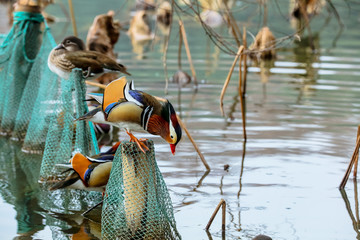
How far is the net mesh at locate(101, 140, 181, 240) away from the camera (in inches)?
170

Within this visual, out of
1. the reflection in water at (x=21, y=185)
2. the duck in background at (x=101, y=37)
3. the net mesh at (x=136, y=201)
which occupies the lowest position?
the reflection in water at (x=21, y=185)

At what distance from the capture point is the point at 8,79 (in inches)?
306

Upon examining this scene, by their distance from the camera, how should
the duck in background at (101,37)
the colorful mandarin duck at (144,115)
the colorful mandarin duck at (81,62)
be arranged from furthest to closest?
the duck in background at (101,37) → the colorful mandarin duck at (81,62) → the colorful mandarin duck at (144,115)

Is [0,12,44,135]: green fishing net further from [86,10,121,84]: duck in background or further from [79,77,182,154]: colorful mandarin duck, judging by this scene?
[79,77,182,154]: colorful mandarin duck

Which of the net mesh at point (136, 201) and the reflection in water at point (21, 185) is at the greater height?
the net mesh at point (136, 201)

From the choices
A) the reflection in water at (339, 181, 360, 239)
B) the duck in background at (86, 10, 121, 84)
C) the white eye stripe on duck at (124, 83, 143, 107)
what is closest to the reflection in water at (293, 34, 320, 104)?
the duck in background at (86, 10, 121, 84)

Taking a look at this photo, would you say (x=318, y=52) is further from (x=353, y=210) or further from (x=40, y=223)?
(x=40, y=223)

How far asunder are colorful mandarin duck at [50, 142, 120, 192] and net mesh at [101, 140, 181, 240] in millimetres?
351

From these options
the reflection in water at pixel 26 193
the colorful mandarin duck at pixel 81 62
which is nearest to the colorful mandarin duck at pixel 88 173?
the reflection in water at pixel 26 193

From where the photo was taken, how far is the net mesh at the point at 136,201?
4.32 metres

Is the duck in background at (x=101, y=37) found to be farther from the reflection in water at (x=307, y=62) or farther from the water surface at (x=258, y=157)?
the reflection in water at (x=307, y=62)

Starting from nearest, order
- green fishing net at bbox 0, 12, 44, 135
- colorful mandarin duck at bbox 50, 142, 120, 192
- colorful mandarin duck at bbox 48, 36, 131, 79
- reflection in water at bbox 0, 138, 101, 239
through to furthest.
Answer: colorful mandarin duck at bbox 50, 142, 120, 192 → reflection in water at bbox 0, 138, 101, 239 → colorful mandarin duck at bbox 48, 36, 131, 79 → green fishing net at bbox 0, 12, 44, 135

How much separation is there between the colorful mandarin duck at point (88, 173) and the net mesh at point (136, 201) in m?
0.35

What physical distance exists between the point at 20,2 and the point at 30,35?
425 mm
